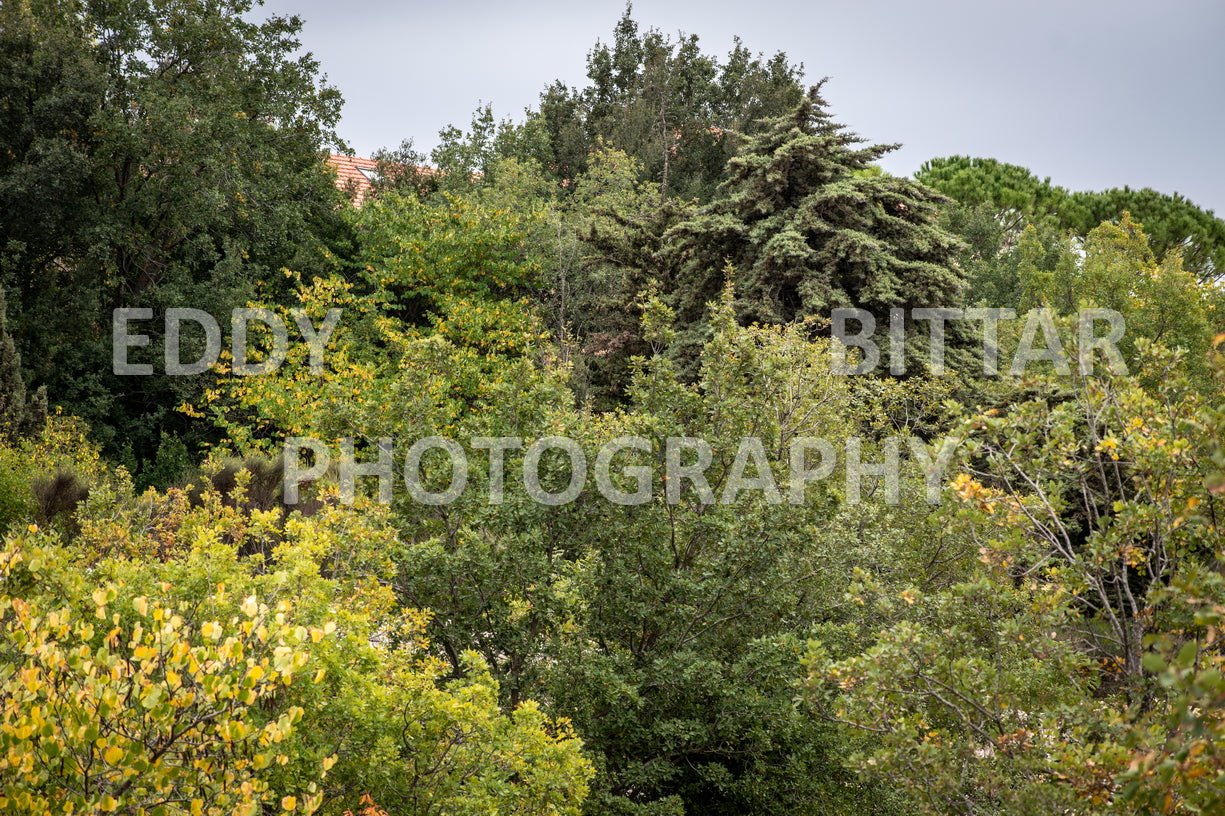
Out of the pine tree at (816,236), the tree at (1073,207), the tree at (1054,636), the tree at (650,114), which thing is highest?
the tree at (650,114)

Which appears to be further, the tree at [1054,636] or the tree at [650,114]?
the tree at [650,114]

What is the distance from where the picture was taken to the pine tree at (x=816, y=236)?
1521 centimetres

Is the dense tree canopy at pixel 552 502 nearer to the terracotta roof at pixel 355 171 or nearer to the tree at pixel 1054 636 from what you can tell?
the tree at pixel 1054 636

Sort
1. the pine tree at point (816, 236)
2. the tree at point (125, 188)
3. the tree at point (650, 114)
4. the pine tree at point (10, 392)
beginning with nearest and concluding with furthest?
the pine tree at point (10, 392), the tree at point (125, 188), the pine tree at point (816, 236), the tree at point (650, 114)

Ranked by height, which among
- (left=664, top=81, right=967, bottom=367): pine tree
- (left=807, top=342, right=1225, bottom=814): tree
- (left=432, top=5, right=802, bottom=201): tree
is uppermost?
(left=432, top=5, right=802, bottom=201): tree

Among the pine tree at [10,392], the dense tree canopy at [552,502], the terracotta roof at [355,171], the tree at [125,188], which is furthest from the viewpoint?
the terracotta roof at [355,171]

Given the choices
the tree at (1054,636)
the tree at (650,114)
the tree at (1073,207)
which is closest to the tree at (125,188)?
the tree at (650,114)

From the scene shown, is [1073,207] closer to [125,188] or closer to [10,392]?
[125,188]

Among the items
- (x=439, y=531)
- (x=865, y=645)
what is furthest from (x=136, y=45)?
(x=865, y=645)

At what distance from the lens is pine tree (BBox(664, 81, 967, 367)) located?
1521cm

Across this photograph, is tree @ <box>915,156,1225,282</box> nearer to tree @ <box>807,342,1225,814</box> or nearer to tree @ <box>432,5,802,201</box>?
tree @ <box>432,5,802,201</box>

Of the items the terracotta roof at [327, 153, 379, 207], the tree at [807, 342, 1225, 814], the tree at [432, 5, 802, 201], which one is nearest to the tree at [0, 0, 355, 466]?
the terracotta roof at [327, 153, 379, 207]

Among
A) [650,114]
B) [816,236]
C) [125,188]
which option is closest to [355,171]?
[650,114]

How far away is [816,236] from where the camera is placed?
52.4 feet
